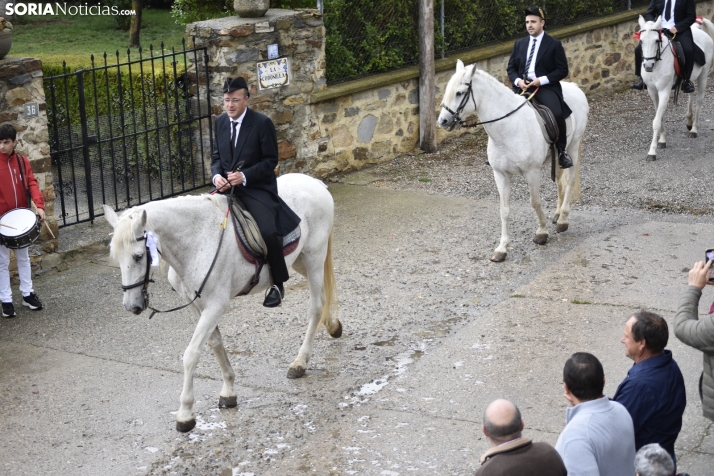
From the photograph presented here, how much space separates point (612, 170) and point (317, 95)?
13.9ft

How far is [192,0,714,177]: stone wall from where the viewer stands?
11.2m

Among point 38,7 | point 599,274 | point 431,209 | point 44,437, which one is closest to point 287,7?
point 431,209

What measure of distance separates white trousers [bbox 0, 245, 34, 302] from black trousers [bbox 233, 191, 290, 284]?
9.52 feet

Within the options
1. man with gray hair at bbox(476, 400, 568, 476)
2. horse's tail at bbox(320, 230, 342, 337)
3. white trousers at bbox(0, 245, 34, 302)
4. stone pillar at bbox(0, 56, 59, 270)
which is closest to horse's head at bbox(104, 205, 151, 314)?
horse's tail at bbox(320, 230, 342, 337)

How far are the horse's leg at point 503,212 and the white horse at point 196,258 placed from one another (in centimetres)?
295

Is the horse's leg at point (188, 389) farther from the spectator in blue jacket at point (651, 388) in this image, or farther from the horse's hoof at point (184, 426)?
the spectator in blue jacket at point (651, 388)

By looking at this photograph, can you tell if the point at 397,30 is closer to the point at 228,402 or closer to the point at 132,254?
the point at 228,402

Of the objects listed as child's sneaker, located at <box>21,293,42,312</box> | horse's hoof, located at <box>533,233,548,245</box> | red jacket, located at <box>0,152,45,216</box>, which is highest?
red jacket, located at <box>0,152,45,216</box>

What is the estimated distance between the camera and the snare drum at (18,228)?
802 cm

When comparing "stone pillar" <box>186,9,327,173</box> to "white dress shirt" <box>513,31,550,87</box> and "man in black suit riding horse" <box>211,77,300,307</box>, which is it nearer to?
"white dress shirt" <box>513,31,550,87</box>

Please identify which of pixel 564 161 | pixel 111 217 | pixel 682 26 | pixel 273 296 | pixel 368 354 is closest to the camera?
pixel 111 217

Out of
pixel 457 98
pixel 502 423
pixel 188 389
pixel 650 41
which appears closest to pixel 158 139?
pixel 457 98

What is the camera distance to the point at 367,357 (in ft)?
23.7

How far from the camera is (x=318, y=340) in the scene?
7.68 meters
